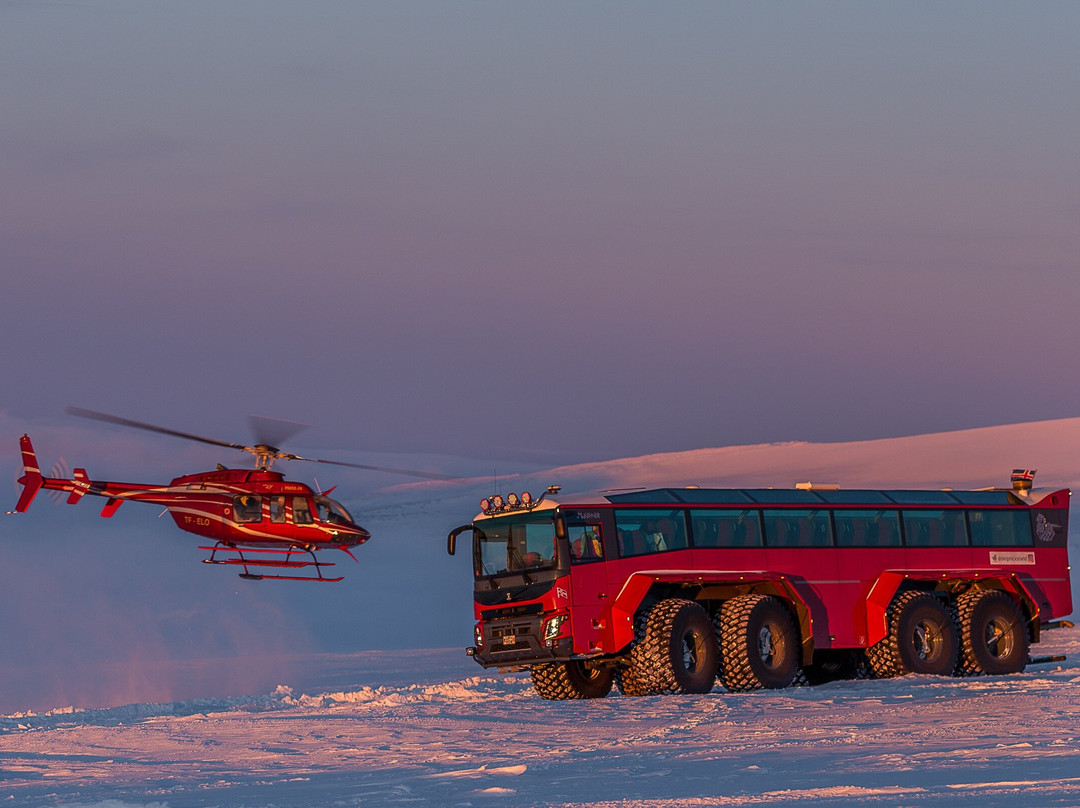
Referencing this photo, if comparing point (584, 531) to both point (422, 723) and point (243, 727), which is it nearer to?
point (422, 723)

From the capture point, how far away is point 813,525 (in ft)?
92.3

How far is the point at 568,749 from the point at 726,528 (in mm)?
8135

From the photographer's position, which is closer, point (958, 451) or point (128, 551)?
point (128, 551)

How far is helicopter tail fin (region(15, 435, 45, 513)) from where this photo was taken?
3381cm

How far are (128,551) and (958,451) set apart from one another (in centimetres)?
3874

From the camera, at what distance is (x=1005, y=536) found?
101 ft

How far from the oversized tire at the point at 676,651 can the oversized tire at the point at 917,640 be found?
379 centimetres

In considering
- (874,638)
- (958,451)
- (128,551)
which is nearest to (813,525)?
(874,638)

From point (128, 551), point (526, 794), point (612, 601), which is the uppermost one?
point (128, 551)

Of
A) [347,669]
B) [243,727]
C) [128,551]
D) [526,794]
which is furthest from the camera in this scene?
[128,551]

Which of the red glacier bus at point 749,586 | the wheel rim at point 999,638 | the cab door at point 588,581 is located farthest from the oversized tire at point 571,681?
the wheel rim at point 999,638

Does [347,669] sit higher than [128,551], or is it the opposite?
[128,551]

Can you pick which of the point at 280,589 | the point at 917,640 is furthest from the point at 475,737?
the point at 280,589

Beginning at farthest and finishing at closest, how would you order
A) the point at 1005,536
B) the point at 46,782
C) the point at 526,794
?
1. the point at 1005,536
2. the point at 46,782
3. the point at 526,794
